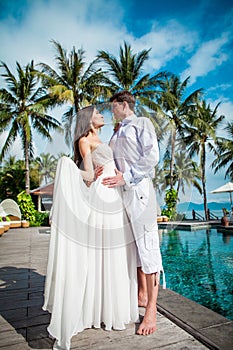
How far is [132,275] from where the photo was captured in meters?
1.77

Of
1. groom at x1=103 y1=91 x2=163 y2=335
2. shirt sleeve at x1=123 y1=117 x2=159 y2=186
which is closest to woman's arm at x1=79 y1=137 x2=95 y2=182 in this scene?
groom at x1=103 y1=91 x2=163 y2=335

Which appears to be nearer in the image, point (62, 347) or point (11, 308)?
point (62, 347)

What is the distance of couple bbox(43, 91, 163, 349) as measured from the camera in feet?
5.01

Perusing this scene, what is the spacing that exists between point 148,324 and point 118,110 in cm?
149

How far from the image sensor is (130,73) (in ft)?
51.7

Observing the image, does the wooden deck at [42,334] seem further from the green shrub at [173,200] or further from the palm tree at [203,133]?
the palm tree at [203,133]

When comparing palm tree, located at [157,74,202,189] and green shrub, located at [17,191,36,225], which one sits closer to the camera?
green shrub, located at [17,191,36,225]

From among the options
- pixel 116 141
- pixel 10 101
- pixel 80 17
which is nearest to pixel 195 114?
pixel 10 101

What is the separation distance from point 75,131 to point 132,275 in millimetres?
1098

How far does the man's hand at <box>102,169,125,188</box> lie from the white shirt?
28mm

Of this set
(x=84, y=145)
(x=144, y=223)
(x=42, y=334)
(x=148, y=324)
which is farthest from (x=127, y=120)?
(x=42, y=334)

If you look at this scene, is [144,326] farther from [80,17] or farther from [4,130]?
[4,130]

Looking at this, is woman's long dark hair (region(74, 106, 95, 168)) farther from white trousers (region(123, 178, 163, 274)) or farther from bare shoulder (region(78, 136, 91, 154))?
white trousers (region(123, 178, 163, 274))

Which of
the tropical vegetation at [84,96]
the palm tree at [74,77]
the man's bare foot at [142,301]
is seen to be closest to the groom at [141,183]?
the man's bare foot at [142,301]
